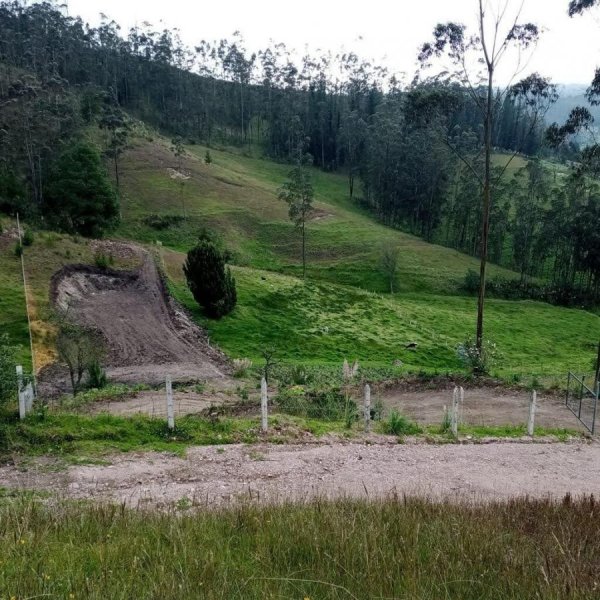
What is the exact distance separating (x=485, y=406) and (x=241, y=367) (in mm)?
12301

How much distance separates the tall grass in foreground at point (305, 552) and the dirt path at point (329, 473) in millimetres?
3958

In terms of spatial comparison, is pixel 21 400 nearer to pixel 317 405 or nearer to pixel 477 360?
pixel 317 405

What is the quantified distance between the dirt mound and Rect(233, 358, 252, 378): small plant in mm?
605

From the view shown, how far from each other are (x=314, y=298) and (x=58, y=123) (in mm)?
43038

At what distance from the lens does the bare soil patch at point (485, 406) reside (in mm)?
18781

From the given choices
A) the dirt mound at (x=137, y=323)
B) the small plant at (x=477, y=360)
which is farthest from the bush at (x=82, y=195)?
the small plant at (x=477, y=360)

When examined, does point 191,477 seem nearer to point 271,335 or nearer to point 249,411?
point 249,411

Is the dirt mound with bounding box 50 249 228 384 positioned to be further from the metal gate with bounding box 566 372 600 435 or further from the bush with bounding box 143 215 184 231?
the bush with bounding box 143 215 184 231

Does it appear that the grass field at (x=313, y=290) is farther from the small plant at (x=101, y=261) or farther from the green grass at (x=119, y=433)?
the green grass at (x=119, y=433)

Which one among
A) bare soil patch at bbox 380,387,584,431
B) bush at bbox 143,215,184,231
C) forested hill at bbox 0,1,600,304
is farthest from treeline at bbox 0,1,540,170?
bare soil patch at bbox 380,387,584,431

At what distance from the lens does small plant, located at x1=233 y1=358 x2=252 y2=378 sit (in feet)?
87.0

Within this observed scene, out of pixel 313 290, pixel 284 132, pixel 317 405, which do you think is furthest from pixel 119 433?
pixel 284 132

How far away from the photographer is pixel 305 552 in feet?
14.9

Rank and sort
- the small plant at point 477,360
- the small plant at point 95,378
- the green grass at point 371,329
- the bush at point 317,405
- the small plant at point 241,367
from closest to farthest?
the bush at point 317,405 → the small plant at point 95,378 → the small plant at point 477,360 → the small plant at point 241,367 → the green grass at point 371,329
